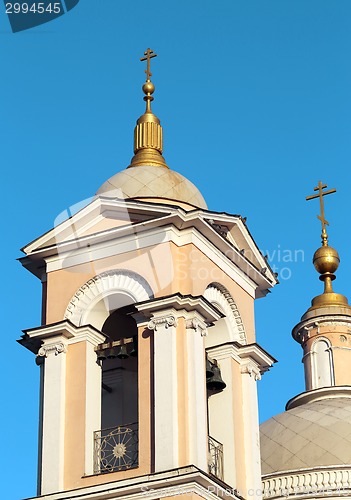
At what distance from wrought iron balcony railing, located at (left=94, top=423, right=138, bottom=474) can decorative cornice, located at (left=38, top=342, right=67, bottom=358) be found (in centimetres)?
122

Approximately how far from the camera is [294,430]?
2909 cm

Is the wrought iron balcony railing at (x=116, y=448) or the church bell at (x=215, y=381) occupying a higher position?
the church bell at (x=215, y=381)

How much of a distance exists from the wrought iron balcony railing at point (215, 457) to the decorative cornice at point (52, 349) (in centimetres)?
223

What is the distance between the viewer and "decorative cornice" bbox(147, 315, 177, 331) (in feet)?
71.8

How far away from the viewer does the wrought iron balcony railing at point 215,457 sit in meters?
21.9

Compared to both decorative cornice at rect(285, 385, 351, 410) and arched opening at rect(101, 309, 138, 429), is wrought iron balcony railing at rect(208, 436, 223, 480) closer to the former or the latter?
arched opening at rect(101, 309, 138, 429)

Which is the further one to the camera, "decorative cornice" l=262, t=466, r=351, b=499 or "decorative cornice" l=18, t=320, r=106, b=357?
"decorative cornice" l=262, t=466, r=351, b=499

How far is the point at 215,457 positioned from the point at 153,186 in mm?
3879

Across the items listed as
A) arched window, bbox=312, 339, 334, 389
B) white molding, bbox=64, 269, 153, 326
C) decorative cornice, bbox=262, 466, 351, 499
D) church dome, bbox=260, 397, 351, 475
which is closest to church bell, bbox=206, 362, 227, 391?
white molding, bbox=64, 269, 153, 326

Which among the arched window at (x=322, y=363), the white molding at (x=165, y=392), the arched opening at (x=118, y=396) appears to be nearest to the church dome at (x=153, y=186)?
the arched opening at (x=118, y=396)

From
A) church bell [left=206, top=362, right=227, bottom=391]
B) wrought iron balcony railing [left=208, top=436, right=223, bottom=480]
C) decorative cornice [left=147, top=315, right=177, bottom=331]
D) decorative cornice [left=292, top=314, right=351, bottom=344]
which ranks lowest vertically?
wrought iron balcony railing [left=208, top=436, right=223, bottom=480]

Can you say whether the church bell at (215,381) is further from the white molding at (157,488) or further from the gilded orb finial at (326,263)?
the gilded orb finial at (326,263)

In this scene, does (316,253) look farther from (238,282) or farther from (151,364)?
(151,364)

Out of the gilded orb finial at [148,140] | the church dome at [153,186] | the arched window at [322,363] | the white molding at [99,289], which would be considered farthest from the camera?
the arched window at [322,363]
